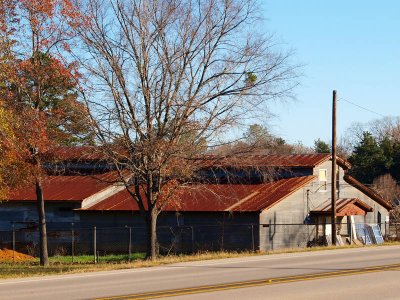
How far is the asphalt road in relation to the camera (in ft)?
48.2

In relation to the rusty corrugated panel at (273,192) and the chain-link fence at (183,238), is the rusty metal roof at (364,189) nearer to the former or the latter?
the chain-link fence at (183,238)

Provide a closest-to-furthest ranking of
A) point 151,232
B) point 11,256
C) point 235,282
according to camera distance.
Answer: point 235,282 < point 151,232 < point 11,256

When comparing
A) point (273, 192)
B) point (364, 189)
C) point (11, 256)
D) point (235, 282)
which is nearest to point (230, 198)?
point (273, 192)

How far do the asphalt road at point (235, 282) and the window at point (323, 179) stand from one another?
22.7 m

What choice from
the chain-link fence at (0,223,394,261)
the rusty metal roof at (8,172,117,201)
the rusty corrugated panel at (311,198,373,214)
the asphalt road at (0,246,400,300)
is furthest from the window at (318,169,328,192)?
the asphalt road at (0,246,400,300)

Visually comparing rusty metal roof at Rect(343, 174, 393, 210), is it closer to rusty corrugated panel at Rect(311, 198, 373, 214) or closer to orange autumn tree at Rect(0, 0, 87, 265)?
rusty corrugated panel at Rect(311, 198, 373, 214)

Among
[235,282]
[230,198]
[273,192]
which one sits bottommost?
[235,282]

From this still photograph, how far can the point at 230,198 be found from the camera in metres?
41.6

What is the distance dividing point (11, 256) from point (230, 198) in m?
13.0

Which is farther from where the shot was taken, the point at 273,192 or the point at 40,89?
the point at 273,192

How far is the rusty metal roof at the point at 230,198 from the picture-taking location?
41.3m

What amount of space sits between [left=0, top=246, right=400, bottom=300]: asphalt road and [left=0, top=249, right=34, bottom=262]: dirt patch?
1947 cm

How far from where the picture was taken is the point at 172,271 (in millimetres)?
21250

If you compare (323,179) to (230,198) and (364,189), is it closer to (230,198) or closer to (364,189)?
(364,189)
